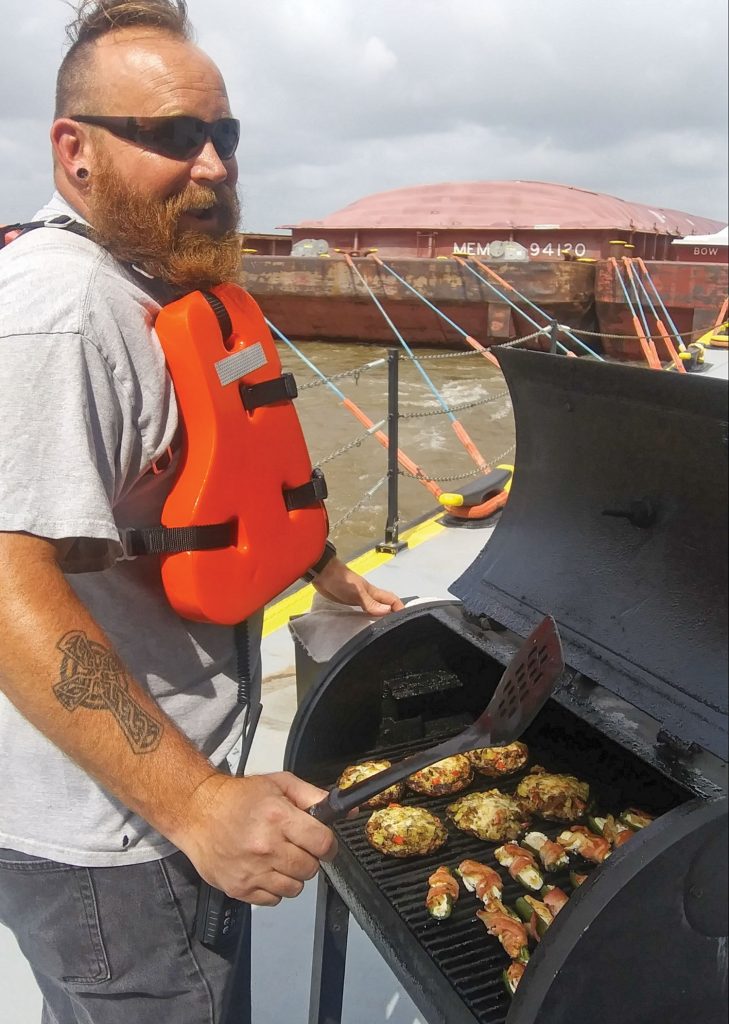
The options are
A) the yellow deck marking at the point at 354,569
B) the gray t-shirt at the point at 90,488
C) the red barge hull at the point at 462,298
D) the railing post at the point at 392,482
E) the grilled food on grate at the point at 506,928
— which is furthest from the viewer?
the red barge hull at the point at 462,298

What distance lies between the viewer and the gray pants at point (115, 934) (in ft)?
4.58

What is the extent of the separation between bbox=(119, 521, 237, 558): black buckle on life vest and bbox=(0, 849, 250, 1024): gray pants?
56cm

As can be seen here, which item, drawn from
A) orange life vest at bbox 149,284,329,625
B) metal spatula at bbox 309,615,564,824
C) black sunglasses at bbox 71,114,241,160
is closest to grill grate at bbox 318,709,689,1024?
metal spatula at bbox 309,615,564,824

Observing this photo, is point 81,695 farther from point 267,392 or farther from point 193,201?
point 193,201

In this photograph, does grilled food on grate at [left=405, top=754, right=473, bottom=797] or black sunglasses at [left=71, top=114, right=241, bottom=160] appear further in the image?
grilled food on grate at [left=405, top=754, right=473, bottom=797]

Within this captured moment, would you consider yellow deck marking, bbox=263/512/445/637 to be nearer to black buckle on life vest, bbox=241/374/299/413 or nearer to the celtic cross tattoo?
black buckle on life vest, bbox=241/374/299/413

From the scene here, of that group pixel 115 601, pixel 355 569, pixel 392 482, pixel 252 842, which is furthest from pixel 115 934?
pixel 392 482

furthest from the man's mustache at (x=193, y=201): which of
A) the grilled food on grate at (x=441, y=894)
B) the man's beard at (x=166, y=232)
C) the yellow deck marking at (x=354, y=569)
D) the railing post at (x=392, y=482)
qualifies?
the railing post at (x=392, y=482)

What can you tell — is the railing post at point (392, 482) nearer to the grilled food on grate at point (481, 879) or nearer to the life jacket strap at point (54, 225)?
the grilled food on grate at point (481, 879)

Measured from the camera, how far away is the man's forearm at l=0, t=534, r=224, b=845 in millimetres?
1147

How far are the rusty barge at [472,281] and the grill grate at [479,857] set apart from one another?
9.97m

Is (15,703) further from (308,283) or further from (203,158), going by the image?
(308,283)

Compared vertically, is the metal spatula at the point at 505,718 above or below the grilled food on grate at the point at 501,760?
above

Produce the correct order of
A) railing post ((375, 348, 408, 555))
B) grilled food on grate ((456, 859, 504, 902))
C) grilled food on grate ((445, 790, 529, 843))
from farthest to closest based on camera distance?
railing post ((375, 348, 408, 555)), grilled food on grate ((445, 790, 529, 843)), grilled food on grate ((456, 859, 504, 902))
